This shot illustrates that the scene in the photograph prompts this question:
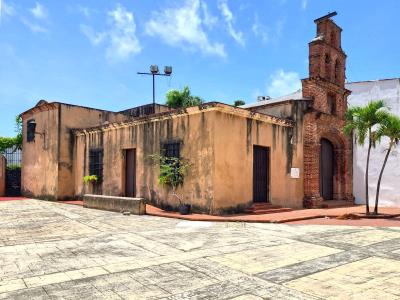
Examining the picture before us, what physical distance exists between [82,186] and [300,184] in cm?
1059

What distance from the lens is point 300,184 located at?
14477mm

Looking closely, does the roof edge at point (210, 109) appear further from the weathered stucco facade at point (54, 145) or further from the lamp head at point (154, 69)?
the lamp head at point (154, 69)

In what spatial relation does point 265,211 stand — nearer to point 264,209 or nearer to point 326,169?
point 264,209

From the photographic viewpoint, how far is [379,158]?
16.9 meters

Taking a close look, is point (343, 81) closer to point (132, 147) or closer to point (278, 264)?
point (132, 147)

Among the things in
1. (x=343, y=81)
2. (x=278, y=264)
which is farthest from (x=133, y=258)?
(x=343, y=81)

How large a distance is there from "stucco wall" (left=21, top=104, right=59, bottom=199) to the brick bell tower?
12.3 metres

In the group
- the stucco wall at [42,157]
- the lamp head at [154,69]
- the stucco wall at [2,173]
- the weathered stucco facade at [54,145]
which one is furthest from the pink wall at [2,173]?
the lamp head at [154,69]

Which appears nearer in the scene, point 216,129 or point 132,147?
point 216,129

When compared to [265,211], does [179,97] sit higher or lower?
higher

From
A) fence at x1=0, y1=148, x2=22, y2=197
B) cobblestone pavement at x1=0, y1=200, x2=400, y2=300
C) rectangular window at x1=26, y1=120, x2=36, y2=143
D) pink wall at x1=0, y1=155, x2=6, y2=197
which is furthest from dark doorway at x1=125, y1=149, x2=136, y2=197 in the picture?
pink wall at x1=0, y1=155, x2=6, y2=197

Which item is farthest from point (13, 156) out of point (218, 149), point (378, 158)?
point (378, 158)

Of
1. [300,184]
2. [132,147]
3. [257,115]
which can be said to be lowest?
[300,184]

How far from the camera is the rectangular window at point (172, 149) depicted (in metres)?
12.4
